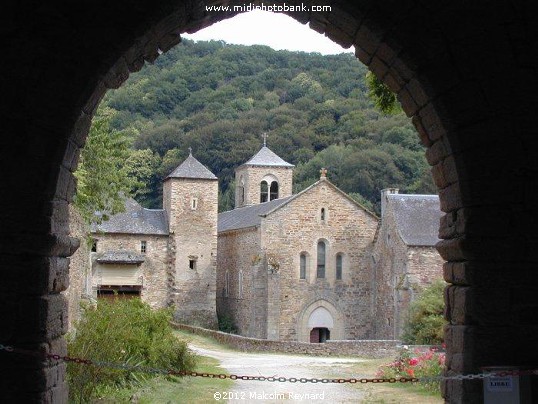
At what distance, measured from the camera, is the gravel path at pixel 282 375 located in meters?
15.0

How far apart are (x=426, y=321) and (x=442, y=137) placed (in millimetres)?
20730

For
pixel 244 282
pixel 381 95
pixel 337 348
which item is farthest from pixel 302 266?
pixel 381 95

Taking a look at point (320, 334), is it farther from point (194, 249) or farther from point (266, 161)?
point (266, 161)

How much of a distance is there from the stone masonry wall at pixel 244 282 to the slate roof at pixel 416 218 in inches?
294

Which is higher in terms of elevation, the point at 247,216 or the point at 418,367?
the point at 247,216

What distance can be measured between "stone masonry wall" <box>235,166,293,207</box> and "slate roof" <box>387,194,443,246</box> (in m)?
18.1

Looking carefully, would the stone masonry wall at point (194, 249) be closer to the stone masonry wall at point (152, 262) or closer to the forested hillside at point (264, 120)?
the stone masonry wall at point (152, 262)

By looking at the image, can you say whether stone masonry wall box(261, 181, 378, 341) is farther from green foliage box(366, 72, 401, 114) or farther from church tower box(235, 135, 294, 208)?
green foliage box(366, 72, 401, 114)

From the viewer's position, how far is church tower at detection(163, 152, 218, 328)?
4081 centimetres

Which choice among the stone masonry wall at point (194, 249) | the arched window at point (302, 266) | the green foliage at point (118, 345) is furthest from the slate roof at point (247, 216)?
the green foliage at point (118, 345)

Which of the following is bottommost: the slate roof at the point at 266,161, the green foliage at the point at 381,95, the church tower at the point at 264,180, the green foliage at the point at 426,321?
the green foliage at the point at 426,321

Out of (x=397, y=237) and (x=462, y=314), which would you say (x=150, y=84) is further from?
(x=462, y=314)

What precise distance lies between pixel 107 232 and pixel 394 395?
1015 inches

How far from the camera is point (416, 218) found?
33.9 metres
